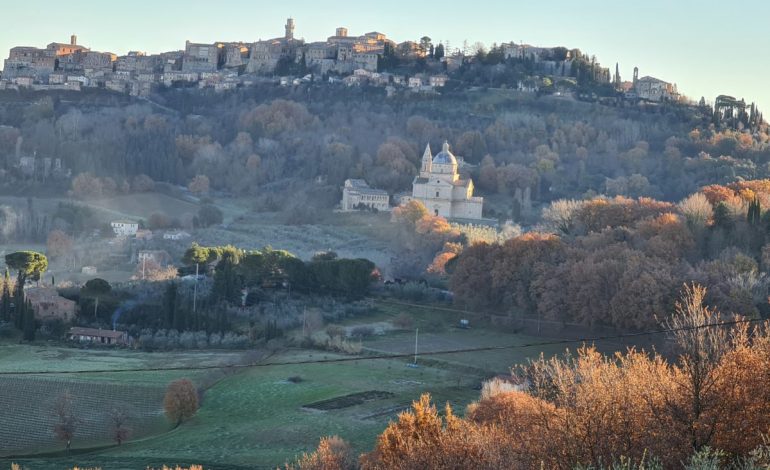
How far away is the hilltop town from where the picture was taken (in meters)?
89.1

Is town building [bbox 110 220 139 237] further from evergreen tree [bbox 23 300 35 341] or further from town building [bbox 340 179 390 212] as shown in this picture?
evergreen tree [bbox 23 300 35 341]

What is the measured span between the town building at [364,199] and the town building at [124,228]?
420 inches

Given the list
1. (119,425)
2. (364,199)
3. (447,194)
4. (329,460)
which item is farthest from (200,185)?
(329,460)

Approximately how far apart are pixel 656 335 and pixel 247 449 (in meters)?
12.4

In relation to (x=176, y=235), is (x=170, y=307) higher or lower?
lower

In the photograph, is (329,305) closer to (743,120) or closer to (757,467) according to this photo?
(757,467)

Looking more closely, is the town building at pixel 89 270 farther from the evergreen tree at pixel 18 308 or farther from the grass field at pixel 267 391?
the grass field at pixel 267 391

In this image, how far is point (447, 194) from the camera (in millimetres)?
64125

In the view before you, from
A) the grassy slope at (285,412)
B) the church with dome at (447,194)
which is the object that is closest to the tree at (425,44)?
the church with dome at (447,194)

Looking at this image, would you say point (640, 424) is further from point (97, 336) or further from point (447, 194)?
point (447, 194)

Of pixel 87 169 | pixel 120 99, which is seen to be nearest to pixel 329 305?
pixel 87 169

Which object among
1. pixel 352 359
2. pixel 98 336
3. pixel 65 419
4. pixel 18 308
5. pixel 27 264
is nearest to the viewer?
pixel 65 419

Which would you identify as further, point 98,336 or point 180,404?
point 98,336

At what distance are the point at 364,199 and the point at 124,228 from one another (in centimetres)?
1227
